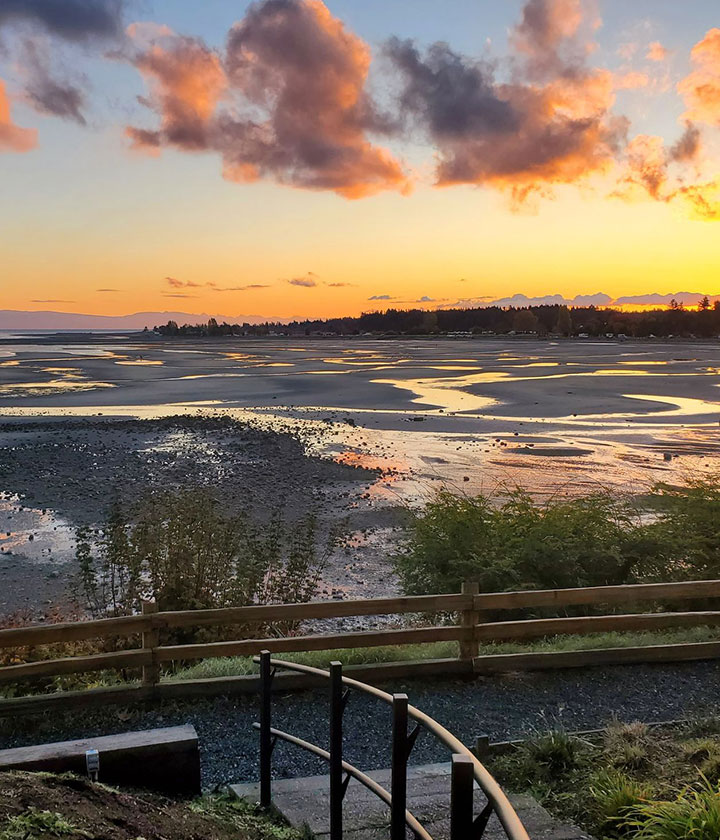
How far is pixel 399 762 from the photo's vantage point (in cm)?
Result: 349

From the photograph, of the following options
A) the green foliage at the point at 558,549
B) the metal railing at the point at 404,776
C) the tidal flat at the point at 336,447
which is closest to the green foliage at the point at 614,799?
the metal railing at the point at 404,776

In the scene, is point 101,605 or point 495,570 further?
point 101,605

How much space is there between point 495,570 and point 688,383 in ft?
150

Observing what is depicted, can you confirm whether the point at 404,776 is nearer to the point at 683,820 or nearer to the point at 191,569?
the point at 683,820

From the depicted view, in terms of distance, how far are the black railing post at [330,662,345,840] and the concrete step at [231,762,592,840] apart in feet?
1.60

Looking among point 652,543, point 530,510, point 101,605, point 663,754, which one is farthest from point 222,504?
point 663,754

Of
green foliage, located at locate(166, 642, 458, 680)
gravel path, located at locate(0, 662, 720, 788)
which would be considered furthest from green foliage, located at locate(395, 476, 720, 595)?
gravel path, located at locate(0, 662, 720, 788)

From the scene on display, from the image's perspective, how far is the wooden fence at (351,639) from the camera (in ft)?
24.6

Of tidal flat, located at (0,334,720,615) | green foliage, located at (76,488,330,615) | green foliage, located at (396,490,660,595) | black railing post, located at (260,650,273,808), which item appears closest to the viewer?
black railing post, located at (260,650,273,808)

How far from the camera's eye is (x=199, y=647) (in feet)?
26.2

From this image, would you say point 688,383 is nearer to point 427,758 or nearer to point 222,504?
point 222,504

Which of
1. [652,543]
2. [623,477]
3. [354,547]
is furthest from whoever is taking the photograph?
[623,477]

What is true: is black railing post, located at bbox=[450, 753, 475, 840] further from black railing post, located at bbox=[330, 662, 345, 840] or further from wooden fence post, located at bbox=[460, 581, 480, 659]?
wooden fence post, located at bbox=[460, 581, 480, 659]

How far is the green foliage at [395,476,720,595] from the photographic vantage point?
1112 cm
